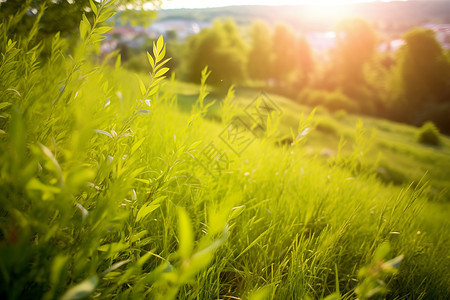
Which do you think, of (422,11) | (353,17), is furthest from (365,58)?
(422,11)

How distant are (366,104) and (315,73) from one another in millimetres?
9403

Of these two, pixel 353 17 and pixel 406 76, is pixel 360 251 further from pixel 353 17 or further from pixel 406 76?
pixel 353 17

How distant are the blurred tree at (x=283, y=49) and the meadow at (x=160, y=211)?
32394 millimetres

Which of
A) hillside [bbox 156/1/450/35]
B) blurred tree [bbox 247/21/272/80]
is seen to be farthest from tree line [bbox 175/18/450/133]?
hillside [bbox 156/1/450/35]

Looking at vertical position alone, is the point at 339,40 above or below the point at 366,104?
above

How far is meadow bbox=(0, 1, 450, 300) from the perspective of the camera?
1.57ft

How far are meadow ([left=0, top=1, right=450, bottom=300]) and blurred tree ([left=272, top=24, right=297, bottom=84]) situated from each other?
106 ft

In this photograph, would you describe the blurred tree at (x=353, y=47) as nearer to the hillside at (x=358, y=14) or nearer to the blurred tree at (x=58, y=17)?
the hillside at (x=358, y=14)

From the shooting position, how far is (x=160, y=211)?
3.95 ft

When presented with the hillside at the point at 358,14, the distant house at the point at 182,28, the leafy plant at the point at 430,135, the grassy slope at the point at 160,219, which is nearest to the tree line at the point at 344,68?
the leafy plant at the point at 430,135

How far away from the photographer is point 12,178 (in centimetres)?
46

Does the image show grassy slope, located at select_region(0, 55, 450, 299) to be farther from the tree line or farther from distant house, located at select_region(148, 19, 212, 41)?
distant house, located at select_region(148, 19, 212, 41)

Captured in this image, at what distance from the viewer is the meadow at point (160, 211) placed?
479 millimetres

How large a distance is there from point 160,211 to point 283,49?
34249 millimetres
